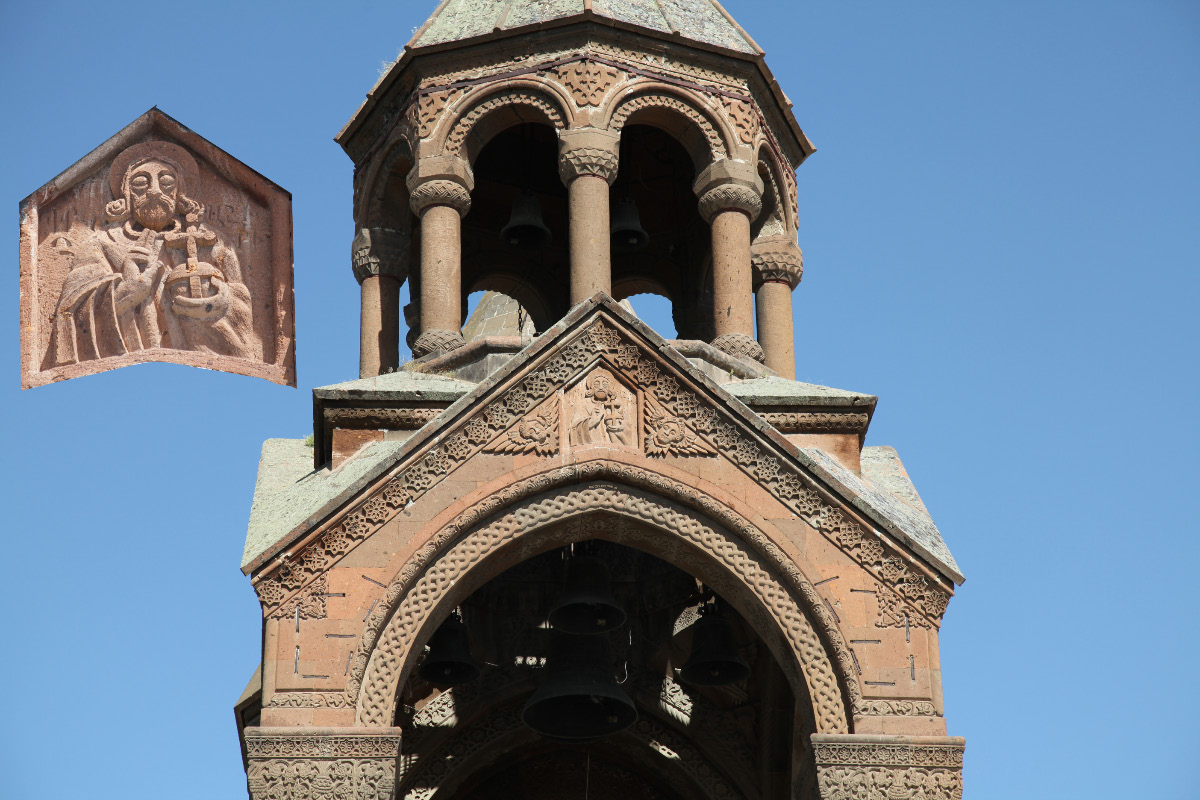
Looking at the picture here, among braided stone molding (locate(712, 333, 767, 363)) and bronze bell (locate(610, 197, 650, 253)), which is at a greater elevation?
bronze bell (locate(610, 197, 650, 253))

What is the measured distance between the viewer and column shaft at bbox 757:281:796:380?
855 inches

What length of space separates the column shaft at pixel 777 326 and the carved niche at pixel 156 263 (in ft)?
14.7

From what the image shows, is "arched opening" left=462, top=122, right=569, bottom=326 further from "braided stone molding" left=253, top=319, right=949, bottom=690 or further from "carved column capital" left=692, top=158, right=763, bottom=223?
"braided stone molding" left=253, top=319, right=949, bottom=690

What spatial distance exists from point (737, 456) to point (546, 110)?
14.0 feet

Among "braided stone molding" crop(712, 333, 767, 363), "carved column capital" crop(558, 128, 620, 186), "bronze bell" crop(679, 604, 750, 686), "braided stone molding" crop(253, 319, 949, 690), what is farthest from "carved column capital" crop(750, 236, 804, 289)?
"braided stone molding" crop(253, 319, 949, 690)

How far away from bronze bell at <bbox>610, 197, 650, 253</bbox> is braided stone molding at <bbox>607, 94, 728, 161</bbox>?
81.9 inches

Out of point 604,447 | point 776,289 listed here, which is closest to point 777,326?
point 776,289

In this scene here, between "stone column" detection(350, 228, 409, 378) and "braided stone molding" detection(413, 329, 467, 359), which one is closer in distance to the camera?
"braided stone molding" detection(413, 329, 467, 359)

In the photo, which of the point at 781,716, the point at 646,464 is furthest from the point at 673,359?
the point at 781,716

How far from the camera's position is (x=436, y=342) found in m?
20.3

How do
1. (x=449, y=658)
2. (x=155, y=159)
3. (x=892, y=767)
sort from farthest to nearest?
(x=155, y=159) → (x=449, y=658) → (x=892, y=767)

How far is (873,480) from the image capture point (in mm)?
19656

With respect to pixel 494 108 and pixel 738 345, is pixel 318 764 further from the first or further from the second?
pixel 494 108

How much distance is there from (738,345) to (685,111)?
2247 millimetres
